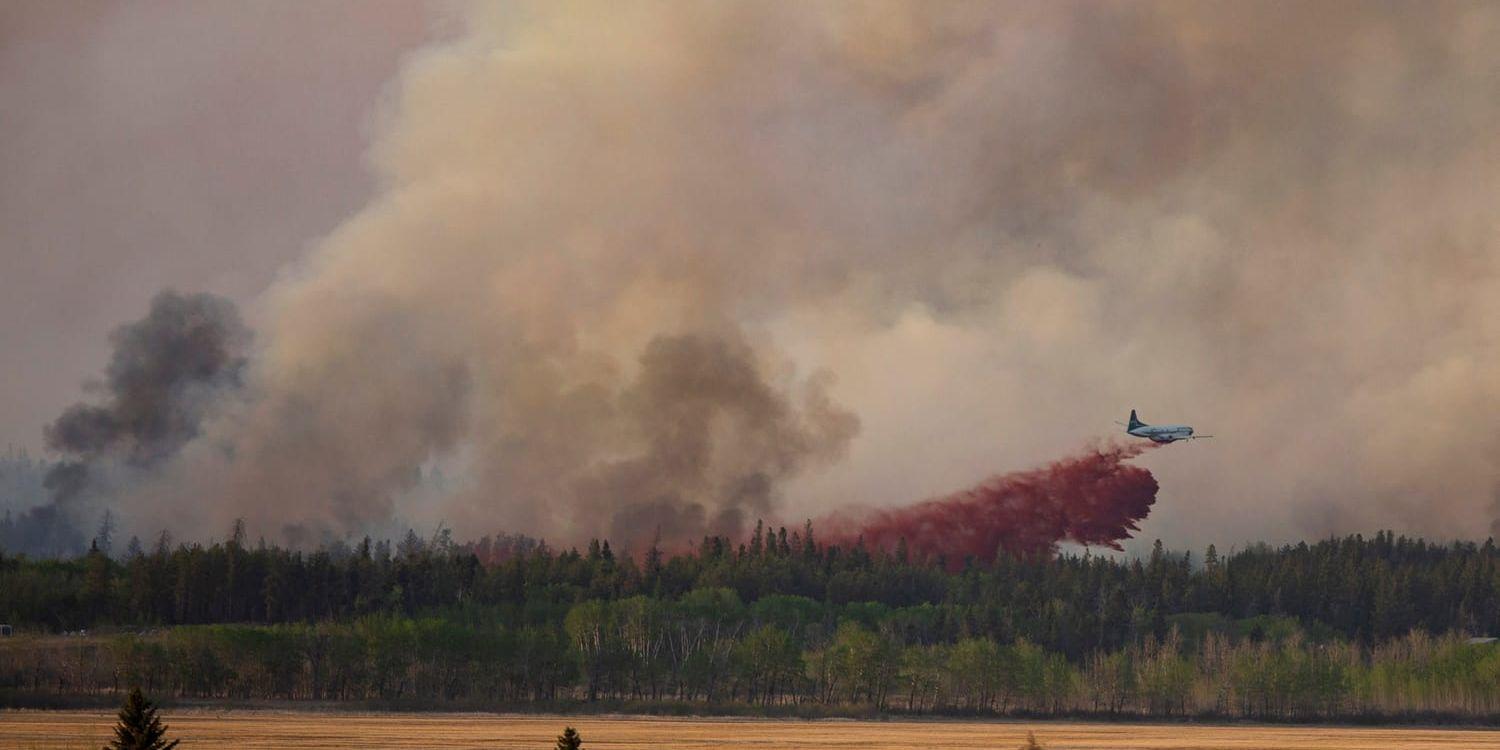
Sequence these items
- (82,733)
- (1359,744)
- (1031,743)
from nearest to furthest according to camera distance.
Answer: (1031,743) → (82,733) → (1359,744)

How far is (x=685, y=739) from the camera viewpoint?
17750cm

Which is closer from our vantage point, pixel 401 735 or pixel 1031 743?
pixel 1031 743

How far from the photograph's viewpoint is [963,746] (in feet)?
577

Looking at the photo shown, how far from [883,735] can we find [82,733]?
7594cm

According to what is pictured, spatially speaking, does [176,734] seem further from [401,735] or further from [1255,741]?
[1255,741]

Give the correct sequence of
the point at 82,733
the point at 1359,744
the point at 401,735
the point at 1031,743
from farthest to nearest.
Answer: the point at 1359,744, the point at 401,735, the point at 82,733, the point at 1031,743

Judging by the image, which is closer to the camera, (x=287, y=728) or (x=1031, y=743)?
(x=1031, y=743)

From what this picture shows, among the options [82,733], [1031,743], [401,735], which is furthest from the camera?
[401,735]

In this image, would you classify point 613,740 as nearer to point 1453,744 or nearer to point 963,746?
point 963,746

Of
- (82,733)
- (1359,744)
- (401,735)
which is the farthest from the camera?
(1359,744)

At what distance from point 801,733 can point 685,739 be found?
2400cm

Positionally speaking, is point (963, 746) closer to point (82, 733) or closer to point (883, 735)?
point (883, 735)

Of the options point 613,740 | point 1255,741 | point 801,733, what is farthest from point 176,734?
point 1255,741

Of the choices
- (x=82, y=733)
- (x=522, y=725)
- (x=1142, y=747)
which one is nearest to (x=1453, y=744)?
(x=1142, y=747)
